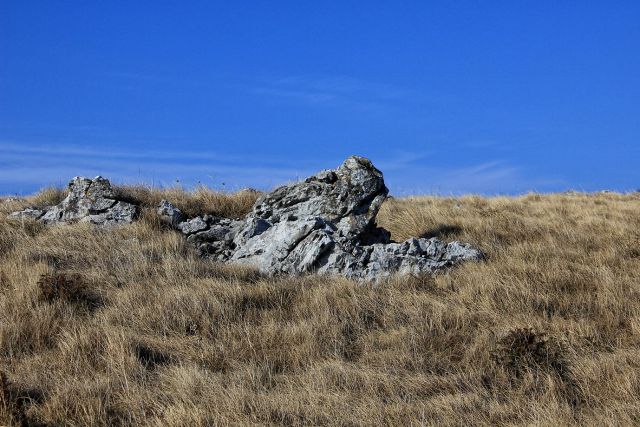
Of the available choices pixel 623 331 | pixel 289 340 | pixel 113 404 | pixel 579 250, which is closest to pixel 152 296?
pixel 289 340

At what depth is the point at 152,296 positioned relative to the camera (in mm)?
8344

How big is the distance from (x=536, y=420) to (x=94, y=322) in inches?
192

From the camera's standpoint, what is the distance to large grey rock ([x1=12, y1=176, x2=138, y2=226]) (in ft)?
40.4

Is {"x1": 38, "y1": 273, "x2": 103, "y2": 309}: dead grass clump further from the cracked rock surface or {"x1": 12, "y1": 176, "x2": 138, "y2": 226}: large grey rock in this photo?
{"x1": 12, "y1": 176, "x2": 138, "y2": 226}: large grey rock

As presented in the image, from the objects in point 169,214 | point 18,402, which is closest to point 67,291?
point 18,402

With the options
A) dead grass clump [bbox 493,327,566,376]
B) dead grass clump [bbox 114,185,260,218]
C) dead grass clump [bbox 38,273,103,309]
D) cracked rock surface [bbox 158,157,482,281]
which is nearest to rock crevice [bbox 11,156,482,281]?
cracked rock surface [bbox 158,157,482,281]

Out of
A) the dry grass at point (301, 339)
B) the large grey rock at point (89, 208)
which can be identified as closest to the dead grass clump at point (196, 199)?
the large grey rock at point (89, 208)

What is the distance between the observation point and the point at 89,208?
41.1 feet

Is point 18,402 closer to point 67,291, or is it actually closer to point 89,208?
point 67,291

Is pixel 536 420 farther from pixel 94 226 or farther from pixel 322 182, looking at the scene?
pixel 94 226

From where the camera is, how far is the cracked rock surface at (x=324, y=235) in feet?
33.0

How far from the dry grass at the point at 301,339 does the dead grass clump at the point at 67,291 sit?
26 millimetres

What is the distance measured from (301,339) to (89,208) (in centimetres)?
690

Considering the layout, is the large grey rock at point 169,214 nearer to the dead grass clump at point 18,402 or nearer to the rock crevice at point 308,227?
the rock crevice at point 308,227
